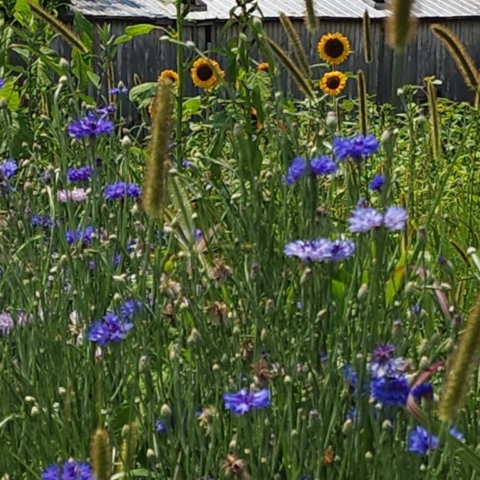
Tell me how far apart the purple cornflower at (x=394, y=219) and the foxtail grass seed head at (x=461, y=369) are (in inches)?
17.7

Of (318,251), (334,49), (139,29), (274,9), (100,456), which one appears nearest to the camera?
(100,456)

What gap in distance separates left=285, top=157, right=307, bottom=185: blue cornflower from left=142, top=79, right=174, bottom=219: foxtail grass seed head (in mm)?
473

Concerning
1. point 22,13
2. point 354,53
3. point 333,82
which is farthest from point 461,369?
point 354,53

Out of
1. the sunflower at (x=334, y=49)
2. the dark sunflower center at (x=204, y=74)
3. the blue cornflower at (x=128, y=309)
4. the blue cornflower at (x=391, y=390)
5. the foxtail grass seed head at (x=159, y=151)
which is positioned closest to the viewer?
the foxtail grass seed head at (x=159, y=151)

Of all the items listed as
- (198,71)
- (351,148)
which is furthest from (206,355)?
(198,71)

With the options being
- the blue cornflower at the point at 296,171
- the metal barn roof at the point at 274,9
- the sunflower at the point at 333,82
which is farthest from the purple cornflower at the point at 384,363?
the metal barn roof at the point at 274,9

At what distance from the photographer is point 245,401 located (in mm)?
1581

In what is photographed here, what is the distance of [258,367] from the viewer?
1688 mm

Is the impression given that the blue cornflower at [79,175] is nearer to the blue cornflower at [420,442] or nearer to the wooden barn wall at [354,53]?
the blue cornflower at [420,442]

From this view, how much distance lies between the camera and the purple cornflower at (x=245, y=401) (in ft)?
5.11

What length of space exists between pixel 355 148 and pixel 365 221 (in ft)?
1.03

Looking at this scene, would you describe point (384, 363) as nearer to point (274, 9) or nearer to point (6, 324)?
point (6, 324)

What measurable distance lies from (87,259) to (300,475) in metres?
0.74

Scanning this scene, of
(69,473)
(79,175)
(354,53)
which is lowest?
(354,53)
